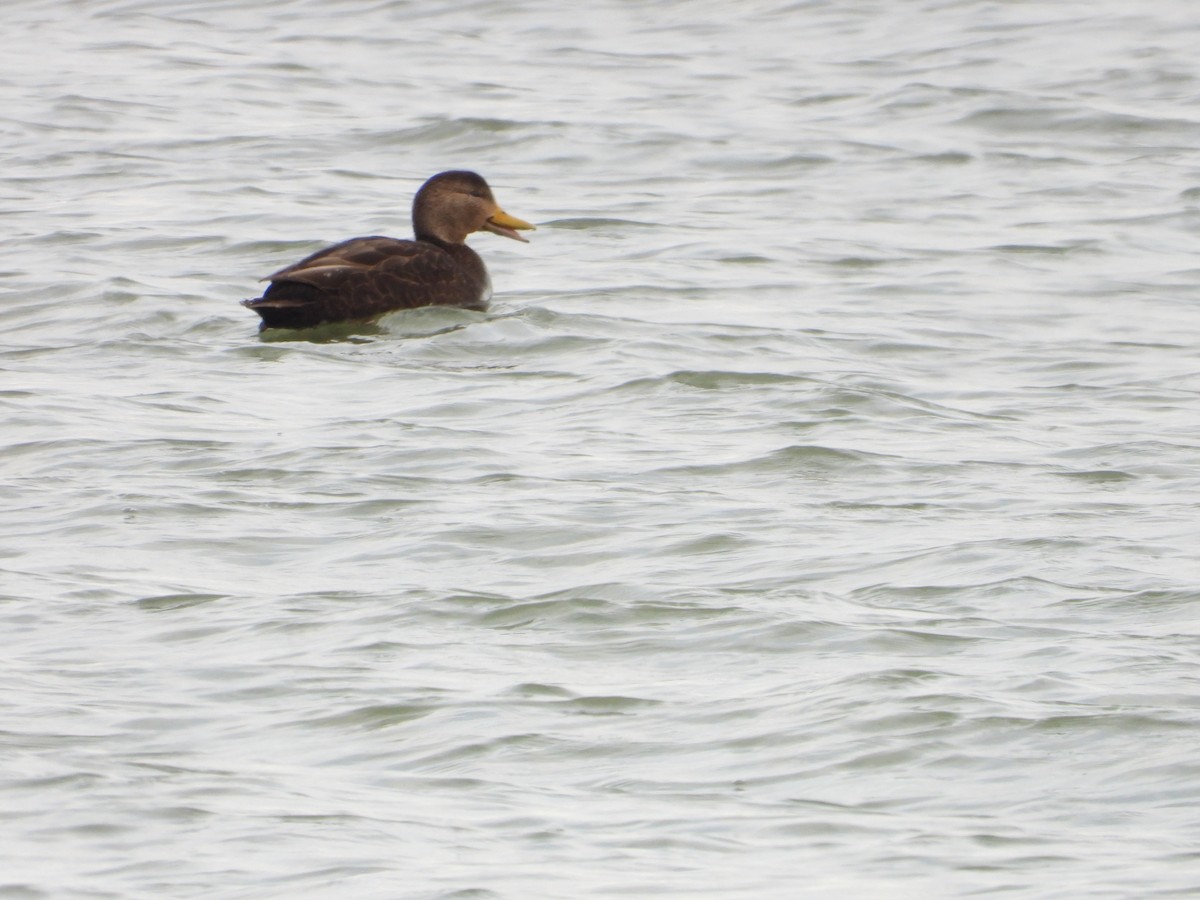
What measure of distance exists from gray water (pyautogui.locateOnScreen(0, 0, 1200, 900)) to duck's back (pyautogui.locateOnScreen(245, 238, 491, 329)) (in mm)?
117

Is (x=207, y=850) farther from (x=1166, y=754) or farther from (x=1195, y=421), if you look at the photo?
(x=1195, y=421)

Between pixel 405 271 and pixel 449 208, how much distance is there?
3.12 ft

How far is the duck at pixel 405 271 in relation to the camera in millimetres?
10062

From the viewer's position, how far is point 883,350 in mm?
9711

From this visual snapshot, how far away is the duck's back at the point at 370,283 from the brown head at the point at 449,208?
30 cm

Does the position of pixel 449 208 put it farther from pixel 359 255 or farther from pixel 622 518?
pixel 622 518

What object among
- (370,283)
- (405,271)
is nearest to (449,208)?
(405,271)

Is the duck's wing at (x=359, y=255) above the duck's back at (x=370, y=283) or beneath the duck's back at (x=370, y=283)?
above

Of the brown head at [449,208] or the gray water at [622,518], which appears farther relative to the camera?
the brown head at [449,208]

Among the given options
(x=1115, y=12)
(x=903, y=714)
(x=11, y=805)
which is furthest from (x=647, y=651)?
(x=1115, y=12)

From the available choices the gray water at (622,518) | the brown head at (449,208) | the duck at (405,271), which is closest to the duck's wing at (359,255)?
the duck at (405,271)

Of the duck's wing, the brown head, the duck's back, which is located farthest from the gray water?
the brown head

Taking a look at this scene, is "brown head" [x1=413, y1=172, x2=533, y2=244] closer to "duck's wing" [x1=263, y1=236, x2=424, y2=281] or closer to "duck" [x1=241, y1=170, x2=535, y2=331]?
"duck" [x1=241, y1=170, x2=535, y2=331]

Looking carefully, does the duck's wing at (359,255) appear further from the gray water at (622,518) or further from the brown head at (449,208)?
the brown head at (449,208)
